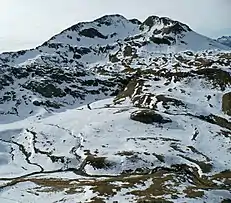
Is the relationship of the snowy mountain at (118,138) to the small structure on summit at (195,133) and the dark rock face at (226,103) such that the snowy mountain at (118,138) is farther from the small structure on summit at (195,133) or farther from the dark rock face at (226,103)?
the dark rock face at (226,103)

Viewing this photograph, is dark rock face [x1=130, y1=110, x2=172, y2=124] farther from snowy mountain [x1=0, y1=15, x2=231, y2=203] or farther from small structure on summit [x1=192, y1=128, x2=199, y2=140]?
small structure on summit [x1=192, y1=128, x2=199, y2=140]

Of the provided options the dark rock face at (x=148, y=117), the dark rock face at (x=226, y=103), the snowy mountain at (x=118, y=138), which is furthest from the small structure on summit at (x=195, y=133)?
the dark rock face at (x=226, y=103)

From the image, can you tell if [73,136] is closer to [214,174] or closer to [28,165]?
[28,165]

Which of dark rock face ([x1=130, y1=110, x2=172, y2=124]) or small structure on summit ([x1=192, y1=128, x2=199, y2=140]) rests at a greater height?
dark rock face ([x1=130, y1=110, x2=172, y2=124])

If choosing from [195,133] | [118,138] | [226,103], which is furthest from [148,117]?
[226,103]

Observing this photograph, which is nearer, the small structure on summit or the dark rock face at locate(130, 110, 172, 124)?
the small structure on summit

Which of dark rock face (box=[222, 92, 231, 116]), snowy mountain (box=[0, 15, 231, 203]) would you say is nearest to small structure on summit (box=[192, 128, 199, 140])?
snowy mountain (box=[0, 15, 231, 203])
